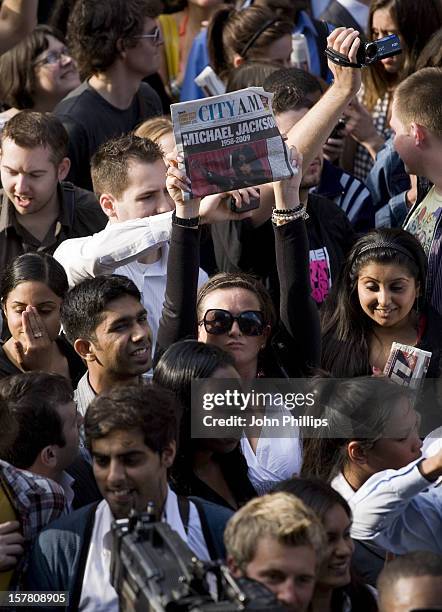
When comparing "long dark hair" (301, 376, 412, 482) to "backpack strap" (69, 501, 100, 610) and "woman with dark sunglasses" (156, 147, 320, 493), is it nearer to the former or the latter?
"woman with dark sunglasses" (156, 147, 320, 493)

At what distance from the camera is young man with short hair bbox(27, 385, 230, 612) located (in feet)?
12.0

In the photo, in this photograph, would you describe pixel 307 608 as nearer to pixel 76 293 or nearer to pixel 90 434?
pixel 90 434

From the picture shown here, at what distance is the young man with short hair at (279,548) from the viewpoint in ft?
11.1

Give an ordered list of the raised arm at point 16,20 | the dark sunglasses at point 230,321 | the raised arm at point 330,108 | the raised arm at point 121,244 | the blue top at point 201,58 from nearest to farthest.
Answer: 1. the dark sunglasses at point 230,321
2. the raised arm at point 121,244
3. the raised arm at point 330,108
4. the raised arm at point 16,20
5. the blue top at point 201,58

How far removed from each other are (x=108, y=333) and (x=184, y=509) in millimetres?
1020

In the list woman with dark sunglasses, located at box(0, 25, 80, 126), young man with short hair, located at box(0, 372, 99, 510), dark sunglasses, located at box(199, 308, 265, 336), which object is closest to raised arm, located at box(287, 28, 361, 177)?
dark sunglasses, located at box(199, 308, 265, 336)

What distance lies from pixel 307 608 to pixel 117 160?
2.30 metres

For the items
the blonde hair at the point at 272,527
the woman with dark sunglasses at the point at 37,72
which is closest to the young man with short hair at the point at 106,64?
the woman with dark sunglasses at the point at 37,72

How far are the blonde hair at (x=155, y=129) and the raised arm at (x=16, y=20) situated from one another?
0.84m

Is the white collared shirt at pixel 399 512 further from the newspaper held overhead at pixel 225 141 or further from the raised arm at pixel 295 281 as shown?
the newspaper held overhead at pixel 225 141

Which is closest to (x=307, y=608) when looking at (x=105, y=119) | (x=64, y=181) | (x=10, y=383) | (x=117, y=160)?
(x=10, y=383)

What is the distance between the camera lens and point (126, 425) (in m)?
3.81

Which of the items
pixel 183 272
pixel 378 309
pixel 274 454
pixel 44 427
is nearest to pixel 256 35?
pixel 378 309

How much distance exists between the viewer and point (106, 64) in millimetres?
6586
